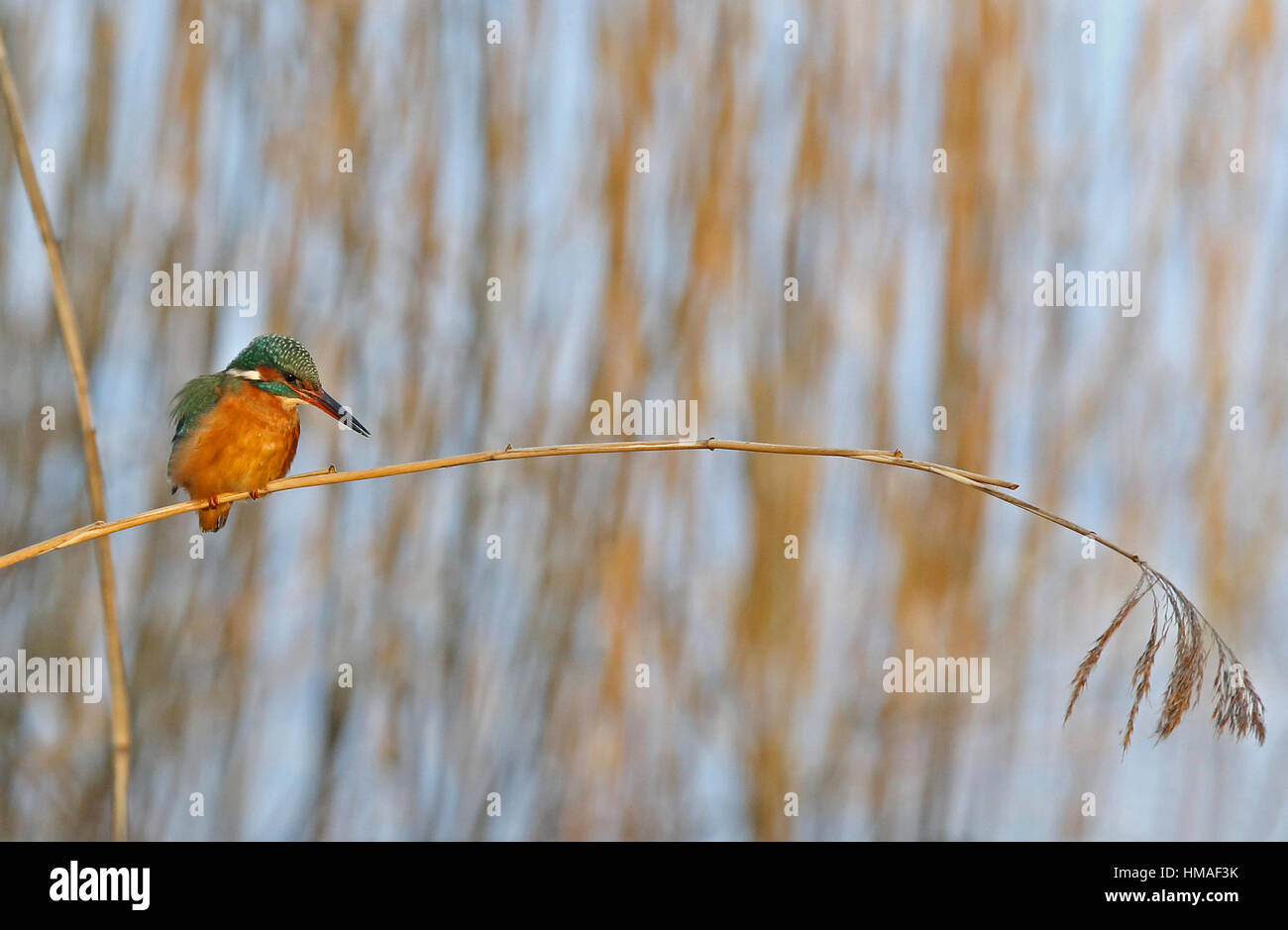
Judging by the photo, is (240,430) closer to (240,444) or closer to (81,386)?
(240,444)

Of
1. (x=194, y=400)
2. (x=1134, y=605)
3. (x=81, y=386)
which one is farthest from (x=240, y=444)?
(x=1134, y=605)

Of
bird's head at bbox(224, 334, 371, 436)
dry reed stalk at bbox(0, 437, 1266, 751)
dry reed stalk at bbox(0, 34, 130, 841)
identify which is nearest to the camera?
dry reed stalk at bbox(0, 437, 1266, 751)

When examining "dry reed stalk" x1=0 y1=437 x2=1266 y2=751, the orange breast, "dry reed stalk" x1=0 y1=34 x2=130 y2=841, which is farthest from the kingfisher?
"dry reed stalk" x1=0 y1=437 x2=1266 y2=751

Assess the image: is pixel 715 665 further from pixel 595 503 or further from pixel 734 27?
pixel 734 27

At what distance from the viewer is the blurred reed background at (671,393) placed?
1690 millimetres

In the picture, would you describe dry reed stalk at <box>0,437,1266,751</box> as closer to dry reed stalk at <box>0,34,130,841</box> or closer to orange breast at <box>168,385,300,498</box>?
dry reed stalk at <box>0,34,130,841</box>

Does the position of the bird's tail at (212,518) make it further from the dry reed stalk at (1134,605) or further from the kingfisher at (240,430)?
the dry reed stalk at (1134,605)

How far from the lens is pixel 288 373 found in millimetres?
1404

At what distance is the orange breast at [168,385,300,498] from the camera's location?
1.50 metres

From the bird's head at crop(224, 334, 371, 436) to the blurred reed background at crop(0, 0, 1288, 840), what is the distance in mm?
262

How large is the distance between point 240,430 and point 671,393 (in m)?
0.69

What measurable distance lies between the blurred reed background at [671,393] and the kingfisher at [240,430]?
0.50 ft

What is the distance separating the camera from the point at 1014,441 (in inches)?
70.1

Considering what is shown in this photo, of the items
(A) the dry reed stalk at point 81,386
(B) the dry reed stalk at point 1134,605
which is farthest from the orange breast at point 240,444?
(B) the dry reed stalk at point 1134,605
